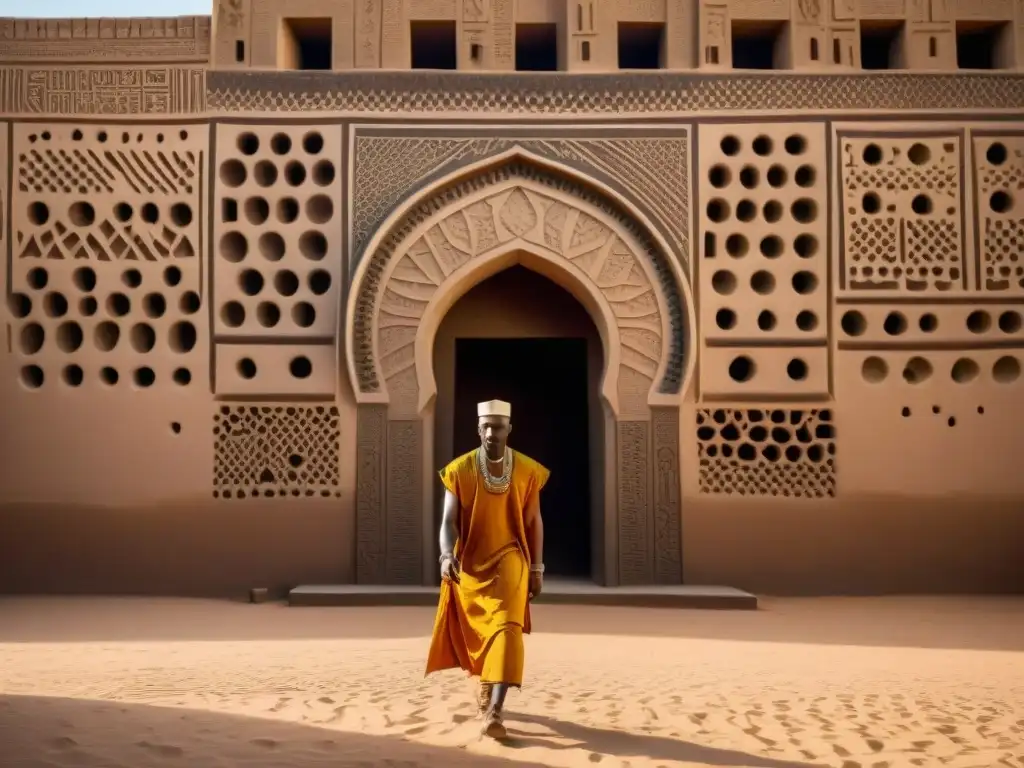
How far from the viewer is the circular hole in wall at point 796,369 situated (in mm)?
8461

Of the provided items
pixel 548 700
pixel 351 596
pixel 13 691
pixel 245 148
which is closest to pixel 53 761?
pixel 13 691

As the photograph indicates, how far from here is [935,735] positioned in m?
3.93

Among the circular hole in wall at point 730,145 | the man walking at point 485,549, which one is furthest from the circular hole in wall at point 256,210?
the man walking at point 485,549

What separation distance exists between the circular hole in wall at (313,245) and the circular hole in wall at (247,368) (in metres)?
1.04

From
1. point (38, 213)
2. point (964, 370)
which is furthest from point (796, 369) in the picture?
point (38, 213)

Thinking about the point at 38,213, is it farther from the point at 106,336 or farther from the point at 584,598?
the point at 584,598

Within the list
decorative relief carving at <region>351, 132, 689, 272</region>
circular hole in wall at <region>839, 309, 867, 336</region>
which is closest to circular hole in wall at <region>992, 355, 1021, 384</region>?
circular hole in wall at <region>839, 309, 867, 336</region>

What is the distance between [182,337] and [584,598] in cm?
422

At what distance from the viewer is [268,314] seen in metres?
8.61

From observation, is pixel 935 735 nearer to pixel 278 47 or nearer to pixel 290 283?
pixel 290 283

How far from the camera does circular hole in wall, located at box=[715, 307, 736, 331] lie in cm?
851

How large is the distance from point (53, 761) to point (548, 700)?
81.0 inches

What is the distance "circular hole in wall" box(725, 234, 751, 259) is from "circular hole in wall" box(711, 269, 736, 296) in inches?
6.9

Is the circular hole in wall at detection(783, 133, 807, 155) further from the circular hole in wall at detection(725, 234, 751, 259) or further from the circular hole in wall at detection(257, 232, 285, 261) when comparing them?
the circular hole in wall at detection(257, 232, 285, 261)
